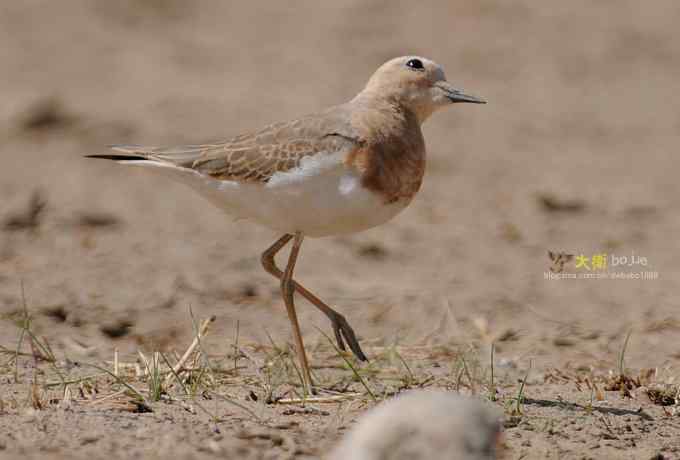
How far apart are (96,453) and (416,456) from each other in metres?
1.40

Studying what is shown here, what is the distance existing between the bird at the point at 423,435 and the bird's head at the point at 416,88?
2579mm

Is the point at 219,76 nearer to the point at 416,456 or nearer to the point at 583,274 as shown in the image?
the point at 583,274

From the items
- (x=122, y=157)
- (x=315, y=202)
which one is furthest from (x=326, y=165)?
(x=122, y=157)

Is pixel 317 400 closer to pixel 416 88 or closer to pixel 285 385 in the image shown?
pixel 285 385

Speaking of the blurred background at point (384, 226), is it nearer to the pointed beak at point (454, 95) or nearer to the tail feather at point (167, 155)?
the tail feather at point (167, 155)

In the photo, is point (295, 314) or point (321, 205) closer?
point (321, 205)

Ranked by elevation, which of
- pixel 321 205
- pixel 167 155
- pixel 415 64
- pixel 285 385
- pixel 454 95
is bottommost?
pixel 285 385

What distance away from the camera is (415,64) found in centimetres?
590

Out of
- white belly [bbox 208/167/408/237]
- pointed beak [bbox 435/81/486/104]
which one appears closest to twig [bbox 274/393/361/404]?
white belly [bbox 208/167/408/237]

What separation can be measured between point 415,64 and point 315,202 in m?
1.11

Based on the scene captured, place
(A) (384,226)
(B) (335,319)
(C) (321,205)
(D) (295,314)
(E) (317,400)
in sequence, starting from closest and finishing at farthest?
1. (E) (317,400)
2. (C) (321,205)
3. (D) (295,314)
4. (B) (335,319)
5. (A) (384,226)

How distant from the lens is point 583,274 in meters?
8.10

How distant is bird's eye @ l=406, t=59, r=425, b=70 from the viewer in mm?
5891

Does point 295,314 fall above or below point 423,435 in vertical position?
below
